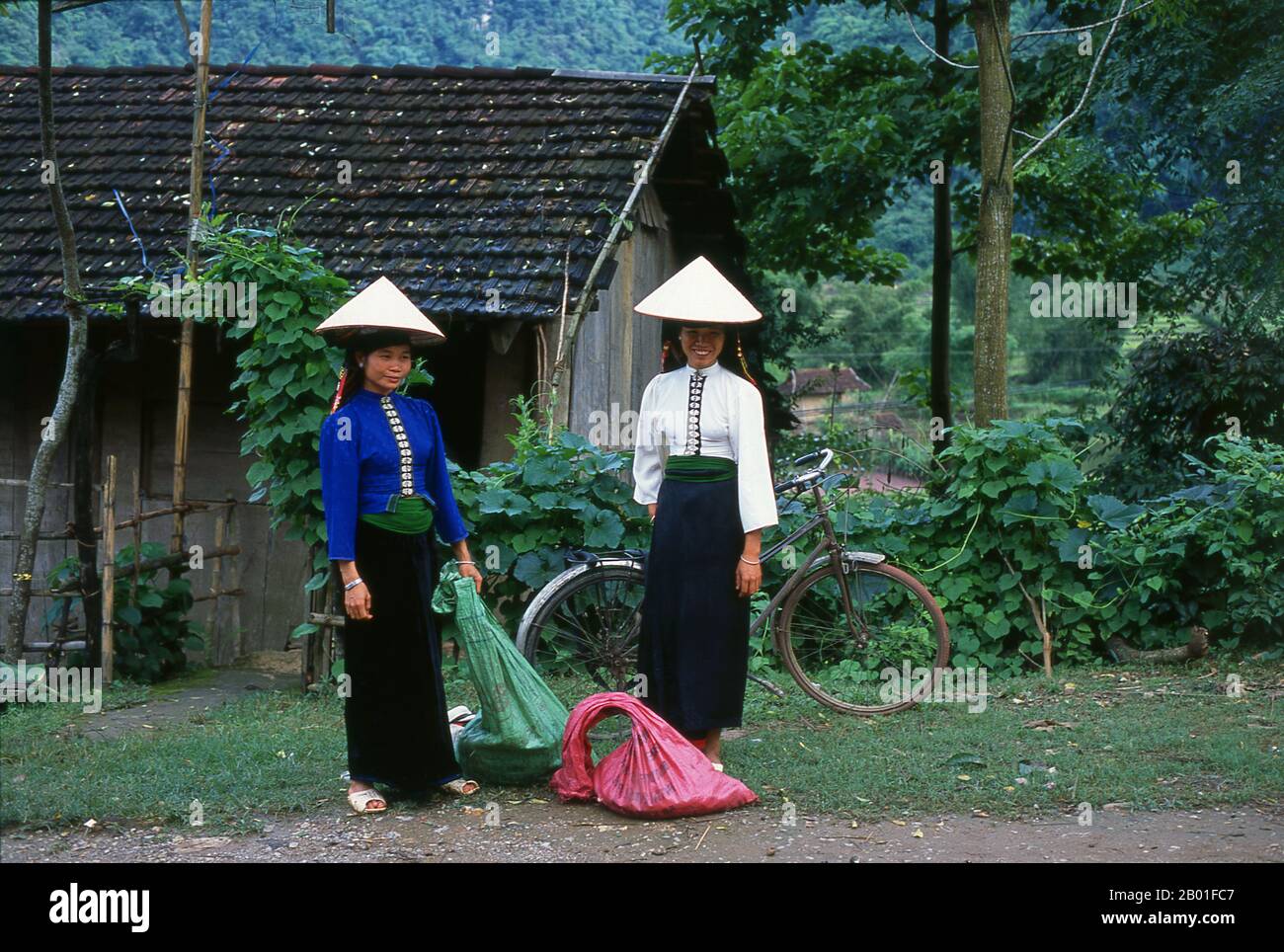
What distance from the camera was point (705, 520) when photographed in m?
5.56

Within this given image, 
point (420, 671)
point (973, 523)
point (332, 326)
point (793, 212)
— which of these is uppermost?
point (793, 212)

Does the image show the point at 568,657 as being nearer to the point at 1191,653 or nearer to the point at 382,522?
the point at 382,522

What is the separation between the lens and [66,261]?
7.60 meters

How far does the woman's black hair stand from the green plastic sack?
2.67 ft

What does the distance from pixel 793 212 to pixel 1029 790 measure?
37.0ft

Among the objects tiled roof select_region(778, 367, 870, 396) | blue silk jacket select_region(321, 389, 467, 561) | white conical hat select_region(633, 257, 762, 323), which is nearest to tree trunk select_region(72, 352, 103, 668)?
blue silk jacket select_region(321, 389, 467, 561)

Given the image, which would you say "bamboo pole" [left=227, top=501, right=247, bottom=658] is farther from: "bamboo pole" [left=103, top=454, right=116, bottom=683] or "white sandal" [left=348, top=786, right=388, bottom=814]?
"white sandal" [left=348, top=786, right=388, bottom=814]

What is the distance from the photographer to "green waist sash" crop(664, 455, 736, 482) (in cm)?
557

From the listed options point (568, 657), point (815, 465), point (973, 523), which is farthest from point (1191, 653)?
point (568, 657)

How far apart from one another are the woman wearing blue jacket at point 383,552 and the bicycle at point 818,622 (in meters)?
1.28

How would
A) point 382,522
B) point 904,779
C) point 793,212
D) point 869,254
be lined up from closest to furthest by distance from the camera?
point 382,522 → point 904,779 → point 793,212 → point 869,254

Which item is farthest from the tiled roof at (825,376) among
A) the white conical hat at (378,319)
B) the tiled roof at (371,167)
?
the white conical hat at (378,319)

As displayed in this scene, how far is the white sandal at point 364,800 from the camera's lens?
16.9 feet

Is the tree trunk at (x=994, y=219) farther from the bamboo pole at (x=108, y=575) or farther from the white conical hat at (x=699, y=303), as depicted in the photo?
the bamboo pole at (x=108, y=575)
